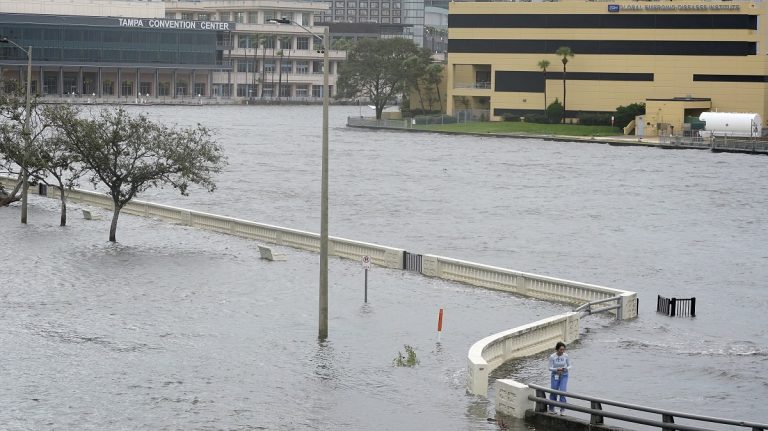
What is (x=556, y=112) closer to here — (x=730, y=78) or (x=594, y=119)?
(x=594, y=119)

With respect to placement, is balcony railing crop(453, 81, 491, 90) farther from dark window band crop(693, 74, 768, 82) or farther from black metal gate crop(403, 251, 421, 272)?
black metal gate crop(403, 251, 421, 272)

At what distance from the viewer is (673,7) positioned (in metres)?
146

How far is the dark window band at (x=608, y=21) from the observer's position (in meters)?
143

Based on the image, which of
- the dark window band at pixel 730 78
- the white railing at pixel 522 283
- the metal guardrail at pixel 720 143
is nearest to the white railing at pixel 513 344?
the white railing at pixel 522 283

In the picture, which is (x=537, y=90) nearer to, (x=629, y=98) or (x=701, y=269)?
(x=629, y=98)

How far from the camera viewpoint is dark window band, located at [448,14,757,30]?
14288cm

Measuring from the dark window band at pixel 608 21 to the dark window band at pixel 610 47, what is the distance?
1643mm

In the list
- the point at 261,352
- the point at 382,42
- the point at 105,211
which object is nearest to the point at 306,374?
the point at 261,352

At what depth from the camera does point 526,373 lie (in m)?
33.0

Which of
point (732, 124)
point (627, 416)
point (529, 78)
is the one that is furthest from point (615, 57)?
point (627, 416)

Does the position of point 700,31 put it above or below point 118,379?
above

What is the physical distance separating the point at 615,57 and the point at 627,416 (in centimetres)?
12744

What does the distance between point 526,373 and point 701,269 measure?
82.0ft

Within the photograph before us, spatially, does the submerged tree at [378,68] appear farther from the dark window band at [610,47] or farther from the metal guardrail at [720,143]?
the metal guardrail at [720,143]
